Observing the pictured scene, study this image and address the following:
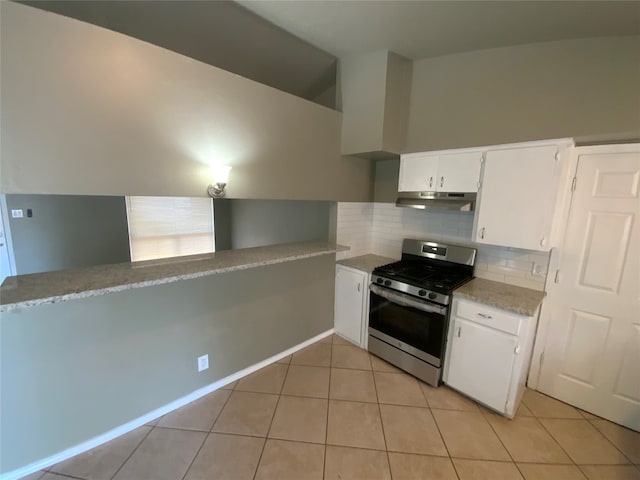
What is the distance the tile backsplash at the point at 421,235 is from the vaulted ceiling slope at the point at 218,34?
1.59m

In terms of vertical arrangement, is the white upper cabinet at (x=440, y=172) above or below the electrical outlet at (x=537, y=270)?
above

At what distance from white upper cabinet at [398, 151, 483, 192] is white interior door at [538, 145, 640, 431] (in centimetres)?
72

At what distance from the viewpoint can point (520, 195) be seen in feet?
6.64

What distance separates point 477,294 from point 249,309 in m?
1.98

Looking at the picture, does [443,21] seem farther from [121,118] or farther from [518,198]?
[121,118]

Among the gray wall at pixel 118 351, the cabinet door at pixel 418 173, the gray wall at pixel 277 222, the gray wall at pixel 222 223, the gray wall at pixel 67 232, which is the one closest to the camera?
the gray wall at pixel 118 351

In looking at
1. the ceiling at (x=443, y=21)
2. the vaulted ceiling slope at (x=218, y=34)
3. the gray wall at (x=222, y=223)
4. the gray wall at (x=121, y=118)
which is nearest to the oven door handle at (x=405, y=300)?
the gray wall at (x=121, y=118)

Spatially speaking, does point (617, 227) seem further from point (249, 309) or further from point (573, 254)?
point (249, 309)

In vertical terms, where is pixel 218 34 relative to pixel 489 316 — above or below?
above

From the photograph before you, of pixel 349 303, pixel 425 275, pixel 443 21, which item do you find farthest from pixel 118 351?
pixel 443 21

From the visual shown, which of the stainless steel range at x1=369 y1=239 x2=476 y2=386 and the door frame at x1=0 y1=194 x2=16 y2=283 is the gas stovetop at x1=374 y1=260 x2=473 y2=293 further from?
the door frame at x1=0 y1=194 x2=16 y2=283

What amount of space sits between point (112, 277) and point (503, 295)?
2.84 meters

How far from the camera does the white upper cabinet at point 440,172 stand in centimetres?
227

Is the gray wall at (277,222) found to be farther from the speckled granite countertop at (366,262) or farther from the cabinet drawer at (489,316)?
the cabinet drawer at (489,316)
